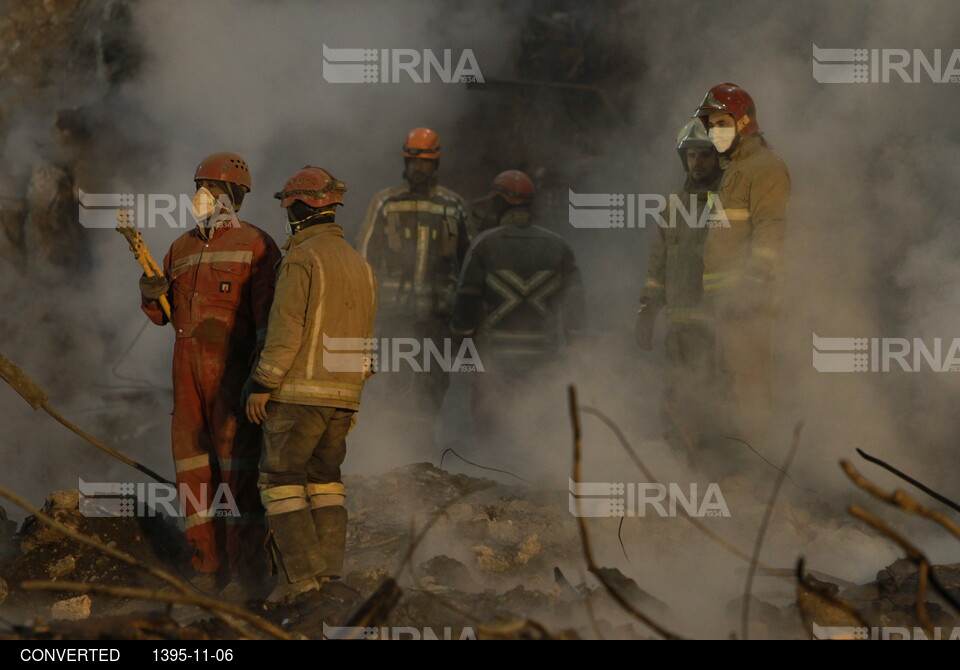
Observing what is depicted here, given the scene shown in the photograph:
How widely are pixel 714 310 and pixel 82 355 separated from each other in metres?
6.45

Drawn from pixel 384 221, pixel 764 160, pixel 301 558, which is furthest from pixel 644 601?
pixel 384 221

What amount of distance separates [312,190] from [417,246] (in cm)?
340

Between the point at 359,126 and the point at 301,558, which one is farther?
the point at 359,126

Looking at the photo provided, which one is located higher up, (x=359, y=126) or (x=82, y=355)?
(x=359, y=126)

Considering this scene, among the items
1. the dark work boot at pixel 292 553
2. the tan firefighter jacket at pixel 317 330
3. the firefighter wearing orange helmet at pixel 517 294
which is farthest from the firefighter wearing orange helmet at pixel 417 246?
the dark work boot at pixel 292 553

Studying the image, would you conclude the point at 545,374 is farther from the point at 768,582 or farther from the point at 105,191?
A: the point at 105,191

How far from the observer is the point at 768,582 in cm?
591

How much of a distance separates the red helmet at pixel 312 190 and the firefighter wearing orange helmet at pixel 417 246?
10.7 ft

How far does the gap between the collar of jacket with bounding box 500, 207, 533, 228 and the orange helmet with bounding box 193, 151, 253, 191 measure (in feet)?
9.66

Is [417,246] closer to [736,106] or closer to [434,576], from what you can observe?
[736,106]

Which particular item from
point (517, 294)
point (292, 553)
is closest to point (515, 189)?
point (517, 294)

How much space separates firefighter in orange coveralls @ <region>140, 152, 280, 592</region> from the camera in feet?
18.9
